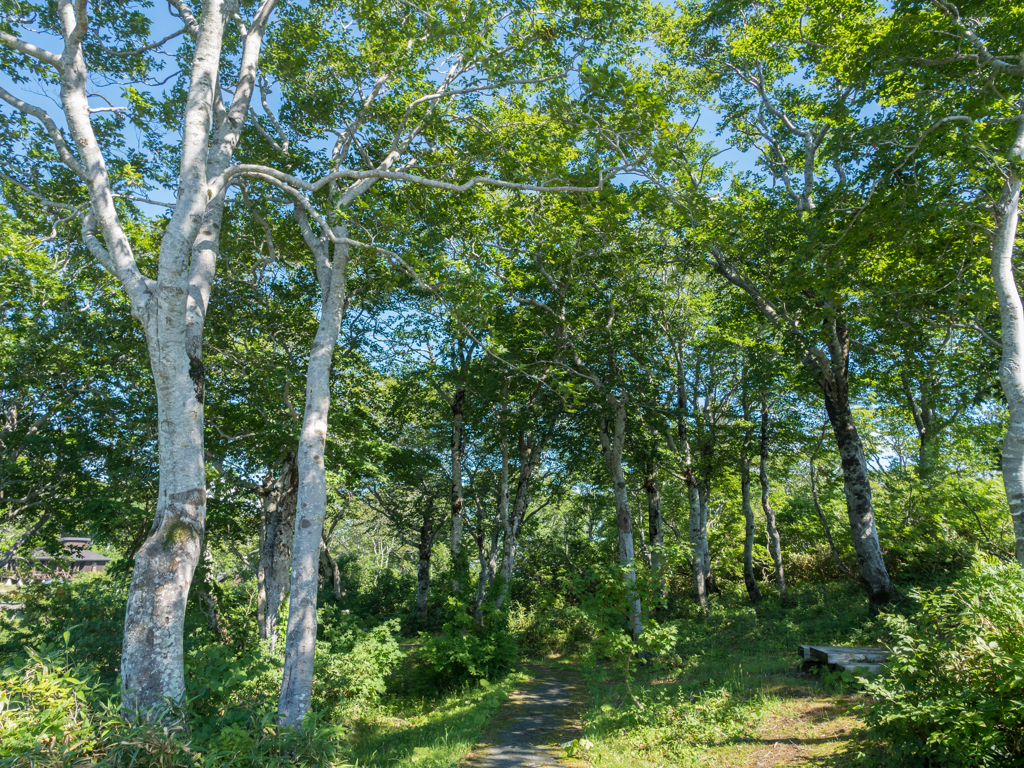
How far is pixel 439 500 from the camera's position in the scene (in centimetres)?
2491

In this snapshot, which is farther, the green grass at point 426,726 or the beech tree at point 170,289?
the green grass at point 426,726

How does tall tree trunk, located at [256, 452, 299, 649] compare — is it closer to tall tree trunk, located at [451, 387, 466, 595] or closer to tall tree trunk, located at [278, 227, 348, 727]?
tall tree trunk, located at [451, 387, 466, 595]

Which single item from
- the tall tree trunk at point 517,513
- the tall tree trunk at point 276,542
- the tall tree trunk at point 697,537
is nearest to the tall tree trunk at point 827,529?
the tall tree trunk at point 697,537

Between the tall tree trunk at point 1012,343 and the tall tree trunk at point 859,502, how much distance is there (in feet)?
17.3

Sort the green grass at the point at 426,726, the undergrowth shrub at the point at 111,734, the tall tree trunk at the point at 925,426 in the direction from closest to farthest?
the undergrowth shrub at the point at 111,734
the green grass at the point at 426,726
the tall tree trunk at the point at 925,426

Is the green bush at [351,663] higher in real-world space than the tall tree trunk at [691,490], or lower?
→ lower

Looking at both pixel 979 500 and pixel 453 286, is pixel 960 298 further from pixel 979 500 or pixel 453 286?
pixel 453 286

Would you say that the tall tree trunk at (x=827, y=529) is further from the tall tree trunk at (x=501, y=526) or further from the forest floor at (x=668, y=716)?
the tall tree trunk at (x=501, y=526)

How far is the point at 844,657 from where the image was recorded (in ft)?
27.6

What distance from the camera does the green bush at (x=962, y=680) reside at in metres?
4.00

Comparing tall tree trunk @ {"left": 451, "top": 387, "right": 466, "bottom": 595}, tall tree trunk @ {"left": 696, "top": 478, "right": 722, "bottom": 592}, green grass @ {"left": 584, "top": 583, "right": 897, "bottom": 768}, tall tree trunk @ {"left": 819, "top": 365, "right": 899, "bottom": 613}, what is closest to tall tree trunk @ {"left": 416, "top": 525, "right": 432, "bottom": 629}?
tall tree trunk @ {"left": 451, "top": 387, "right": 466, "bottom": 595}

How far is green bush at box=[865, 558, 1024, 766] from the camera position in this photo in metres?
4.00

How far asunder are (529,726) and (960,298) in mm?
10684

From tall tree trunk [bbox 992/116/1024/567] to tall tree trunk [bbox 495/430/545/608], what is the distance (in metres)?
10.9
